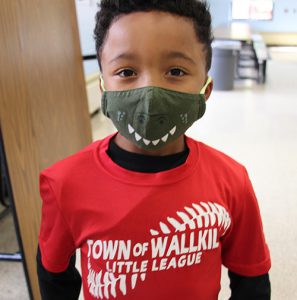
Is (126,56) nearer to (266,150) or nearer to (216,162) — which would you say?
(216,162)

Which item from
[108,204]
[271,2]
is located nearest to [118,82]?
[108,204]

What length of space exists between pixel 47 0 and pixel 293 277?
165cm

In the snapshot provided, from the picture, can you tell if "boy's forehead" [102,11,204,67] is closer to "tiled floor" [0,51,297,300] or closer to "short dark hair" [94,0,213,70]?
"short dark hair" [94,0,213,70]

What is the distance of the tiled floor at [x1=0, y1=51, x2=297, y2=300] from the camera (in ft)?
5.72

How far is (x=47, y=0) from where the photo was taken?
1.55m

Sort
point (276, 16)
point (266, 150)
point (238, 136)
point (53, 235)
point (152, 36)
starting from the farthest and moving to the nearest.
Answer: point (276, 16) < point (238, 136) < point (266, 150) < point (53, 235) < point (152, 36)

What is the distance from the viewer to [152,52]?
2.06ft

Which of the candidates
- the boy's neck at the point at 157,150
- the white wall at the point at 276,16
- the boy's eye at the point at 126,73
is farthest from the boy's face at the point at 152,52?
the white wall at the point at 276,16

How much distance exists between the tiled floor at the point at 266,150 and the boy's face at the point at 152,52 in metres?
1.22

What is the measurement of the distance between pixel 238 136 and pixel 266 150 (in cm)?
39

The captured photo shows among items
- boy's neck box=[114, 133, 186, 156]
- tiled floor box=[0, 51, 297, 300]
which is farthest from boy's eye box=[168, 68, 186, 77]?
tiled floor box=[0, 51, 297, 300]

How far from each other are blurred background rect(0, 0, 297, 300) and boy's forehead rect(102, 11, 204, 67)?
31 centimetres

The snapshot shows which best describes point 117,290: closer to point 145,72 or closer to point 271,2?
point 145,72

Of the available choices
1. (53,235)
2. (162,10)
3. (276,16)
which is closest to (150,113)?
(162,10)
